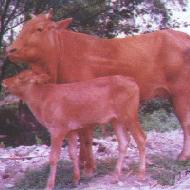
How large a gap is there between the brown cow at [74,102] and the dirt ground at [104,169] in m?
0.53

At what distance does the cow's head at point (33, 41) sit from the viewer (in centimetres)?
595

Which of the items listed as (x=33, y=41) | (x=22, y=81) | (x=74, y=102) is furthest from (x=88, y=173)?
(x=33, y=41)

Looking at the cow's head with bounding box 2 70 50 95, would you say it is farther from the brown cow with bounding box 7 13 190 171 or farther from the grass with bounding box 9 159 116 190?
the grass with bounding box 9 159 116 190

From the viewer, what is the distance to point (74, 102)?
5.83m

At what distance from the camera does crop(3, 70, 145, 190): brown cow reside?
19.1 feet

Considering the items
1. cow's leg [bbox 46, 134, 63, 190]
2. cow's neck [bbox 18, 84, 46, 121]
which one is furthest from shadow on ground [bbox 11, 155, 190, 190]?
cow's neck [bbox 18, 84, 46, 121]

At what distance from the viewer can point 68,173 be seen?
656 centimetres

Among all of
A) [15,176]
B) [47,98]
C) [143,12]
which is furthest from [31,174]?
[143,12]

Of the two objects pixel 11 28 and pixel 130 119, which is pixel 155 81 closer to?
pixel 130 119

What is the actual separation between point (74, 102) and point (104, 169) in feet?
3.47

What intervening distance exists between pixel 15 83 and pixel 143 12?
4819 mm

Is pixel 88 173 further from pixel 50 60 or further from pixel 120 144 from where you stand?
pixel 50 60

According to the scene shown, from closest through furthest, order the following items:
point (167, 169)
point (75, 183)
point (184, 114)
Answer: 1. point (75, 183)
2. point (167, 169)
3. point (184, 114)

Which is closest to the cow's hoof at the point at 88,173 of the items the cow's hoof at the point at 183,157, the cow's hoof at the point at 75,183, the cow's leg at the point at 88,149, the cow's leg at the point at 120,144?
the cow's leg at the point at 88,149
